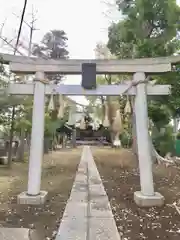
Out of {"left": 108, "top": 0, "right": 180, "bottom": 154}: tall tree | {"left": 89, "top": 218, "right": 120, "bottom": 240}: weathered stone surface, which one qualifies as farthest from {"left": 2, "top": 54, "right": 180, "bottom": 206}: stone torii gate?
{"left": 108, "top": 0, "right": 180, "bottom": 154}: tall tree

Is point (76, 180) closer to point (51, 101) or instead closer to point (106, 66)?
point (51, 101)

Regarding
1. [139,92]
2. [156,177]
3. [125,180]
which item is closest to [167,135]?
[156,177]

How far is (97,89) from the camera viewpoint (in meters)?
5.51

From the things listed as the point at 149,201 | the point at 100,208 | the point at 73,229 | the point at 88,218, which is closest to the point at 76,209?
the point at 100,208

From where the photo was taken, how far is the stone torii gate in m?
5.33

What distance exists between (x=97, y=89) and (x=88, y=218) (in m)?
2.47

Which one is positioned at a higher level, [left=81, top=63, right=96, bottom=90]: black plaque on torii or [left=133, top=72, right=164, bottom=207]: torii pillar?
[left=81, top=63, right=96, bottom=90]: black plaque on torii

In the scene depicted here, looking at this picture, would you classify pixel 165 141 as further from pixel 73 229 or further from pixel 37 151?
pixel 73 229

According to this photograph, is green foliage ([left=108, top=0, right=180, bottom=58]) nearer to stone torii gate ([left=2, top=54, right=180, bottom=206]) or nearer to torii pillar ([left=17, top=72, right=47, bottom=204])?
stone torii gate ([left=2, top=54, right=180, bottom=206])

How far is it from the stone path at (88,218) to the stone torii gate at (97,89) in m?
0.73

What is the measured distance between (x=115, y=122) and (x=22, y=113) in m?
6.15

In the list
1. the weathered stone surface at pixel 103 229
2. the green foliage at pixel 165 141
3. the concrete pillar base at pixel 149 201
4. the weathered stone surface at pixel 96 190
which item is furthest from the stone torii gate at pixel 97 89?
the green foliage at pixel 165 141

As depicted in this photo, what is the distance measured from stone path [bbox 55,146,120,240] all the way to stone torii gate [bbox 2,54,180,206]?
726 millimetres

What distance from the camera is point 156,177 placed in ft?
27.6
